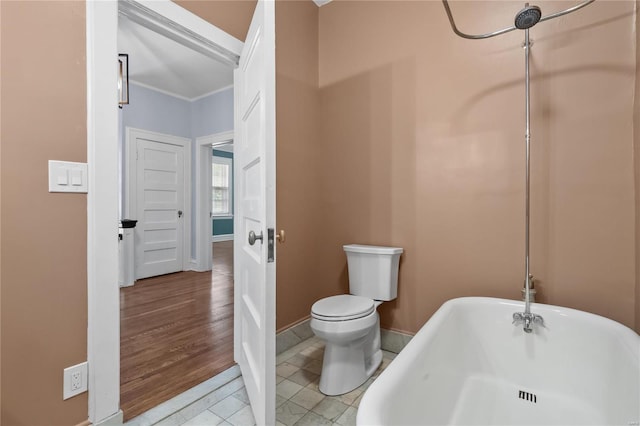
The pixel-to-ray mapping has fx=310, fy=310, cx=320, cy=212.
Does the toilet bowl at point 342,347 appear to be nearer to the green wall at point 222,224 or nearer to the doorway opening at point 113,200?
the doorway opening at point 113,200

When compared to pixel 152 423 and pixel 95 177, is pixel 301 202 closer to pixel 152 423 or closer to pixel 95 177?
pixel 95 177

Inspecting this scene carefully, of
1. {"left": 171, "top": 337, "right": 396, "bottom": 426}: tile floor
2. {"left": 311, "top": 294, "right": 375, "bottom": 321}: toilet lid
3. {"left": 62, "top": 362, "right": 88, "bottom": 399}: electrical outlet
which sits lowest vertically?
{"left": 171, "top": 337, "right": 396, "bottom": 426}: tile floor

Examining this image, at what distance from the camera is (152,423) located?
4.65 feet

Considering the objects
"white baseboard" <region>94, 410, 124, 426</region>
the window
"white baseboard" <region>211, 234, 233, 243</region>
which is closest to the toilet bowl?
"white baseboard" <region>94, 410, 124, 426</region>

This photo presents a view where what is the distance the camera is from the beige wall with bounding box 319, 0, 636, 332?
152 centimetres

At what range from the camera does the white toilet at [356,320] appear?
1610 mm

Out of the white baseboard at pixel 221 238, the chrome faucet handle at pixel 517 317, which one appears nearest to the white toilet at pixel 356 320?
the chrome faucet handle at pixel 517 317

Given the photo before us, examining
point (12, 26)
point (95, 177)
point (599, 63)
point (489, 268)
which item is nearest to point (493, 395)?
point (489, 268)

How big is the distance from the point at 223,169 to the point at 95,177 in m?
7.07

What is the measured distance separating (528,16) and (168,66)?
3563 mm

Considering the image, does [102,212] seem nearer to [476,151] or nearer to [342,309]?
[342,309]

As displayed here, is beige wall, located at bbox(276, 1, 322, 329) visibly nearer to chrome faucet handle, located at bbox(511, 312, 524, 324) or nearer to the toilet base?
the toilet base

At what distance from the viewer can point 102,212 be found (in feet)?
4.22

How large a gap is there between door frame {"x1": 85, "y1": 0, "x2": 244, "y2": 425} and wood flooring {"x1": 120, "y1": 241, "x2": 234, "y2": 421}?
0.98 feet
